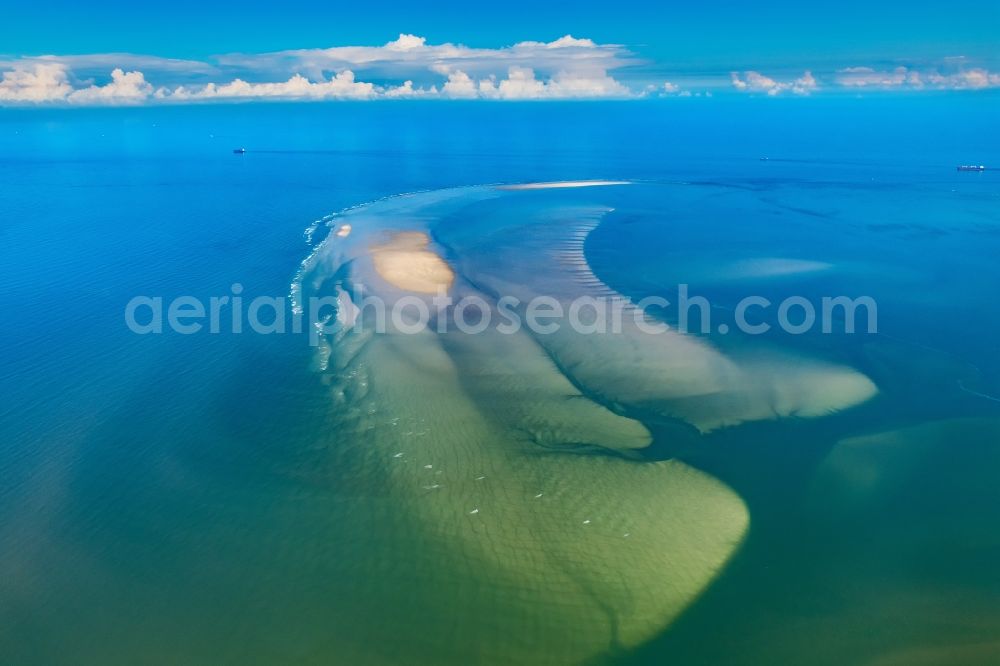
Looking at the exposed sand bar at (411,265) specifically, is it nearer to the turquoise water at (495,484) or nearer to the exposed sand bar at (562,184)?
the turquoise water at (495,484)

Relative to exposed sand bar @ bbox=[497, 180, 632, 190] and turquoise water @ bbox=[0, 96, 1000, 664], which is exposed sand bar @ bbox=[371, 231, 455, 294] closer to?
turquoise water @ bbox=[0, 96, 1000, 664]

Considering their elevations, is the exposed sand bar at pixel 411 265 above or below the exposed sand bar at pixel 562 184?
below

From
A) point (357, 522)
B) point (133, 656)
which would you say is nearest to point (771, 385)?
point (357, 522)

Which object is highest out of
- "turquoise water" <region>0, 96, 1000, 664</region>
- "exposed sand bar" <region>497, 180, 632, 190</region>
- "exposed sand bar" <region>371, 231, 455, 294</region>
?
"exposed sand bar" <region>497, 180, 632, 190</region>

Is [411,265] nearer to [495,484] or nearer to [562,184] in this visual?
[495,484]

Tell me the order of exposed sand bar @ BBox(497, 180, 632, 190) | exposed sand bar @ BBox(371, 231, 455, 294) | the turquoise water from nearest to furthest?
the turquoise water
exposed sand bar @ BBox(371, 231, 455, 294)
exposed sand bar @ BBox(497, 180, 632, 190)

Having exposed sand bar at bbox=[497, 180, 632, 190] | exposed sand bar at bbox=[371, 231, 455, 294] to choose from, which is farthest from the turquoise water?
exposed sand bar at bbox=[497, 180, 632, 190]

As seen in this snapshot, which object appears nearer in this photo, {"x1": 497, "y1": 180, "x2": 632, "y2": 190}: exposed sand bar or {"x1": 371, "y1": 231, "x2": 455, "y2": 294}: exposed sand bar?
{"x1": 371, "y1": 231, "x2": 455, "y2": 294}: exposed sand bar


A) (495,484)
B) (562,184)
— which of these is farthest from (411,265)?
(562,184)

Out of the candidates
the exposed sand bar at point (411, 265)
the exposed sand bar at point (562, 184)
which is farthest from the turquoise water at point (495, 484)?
the exposed sand bar at point (562, 184)
